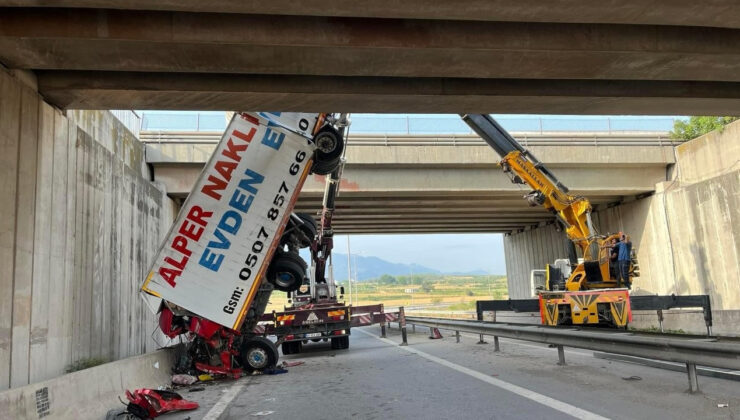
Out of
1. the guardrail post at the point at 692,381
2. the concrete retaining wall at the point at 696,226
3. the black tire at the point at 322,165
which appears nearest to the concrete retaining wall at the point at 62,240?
the black tire at the point at 322,165

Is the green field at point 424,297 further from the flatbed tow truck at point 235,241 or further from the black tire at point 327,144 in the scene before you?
the black tire at point 327,144

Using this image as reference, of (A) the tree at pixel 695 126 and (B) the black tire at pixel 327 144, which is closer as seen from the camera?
(B) the black tire at pixel 327 144

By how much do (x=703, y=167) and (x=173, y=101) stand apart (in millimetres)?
18092

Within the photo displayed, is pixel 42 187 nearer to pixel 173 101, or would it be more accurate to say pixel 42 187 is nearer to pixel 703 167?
pixel 173 101

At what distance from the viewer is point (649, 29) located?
6.94 m

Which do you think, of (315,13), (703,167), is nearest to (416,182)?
(703,167)

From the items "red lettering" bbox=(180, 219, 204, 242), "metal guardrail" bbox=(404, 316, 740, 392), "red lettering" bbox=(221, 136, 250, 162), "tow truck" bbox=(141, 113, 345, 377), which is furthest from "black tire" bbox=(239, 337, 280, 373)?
"metal guardrail" bbox=(404, 316, 740, 392)

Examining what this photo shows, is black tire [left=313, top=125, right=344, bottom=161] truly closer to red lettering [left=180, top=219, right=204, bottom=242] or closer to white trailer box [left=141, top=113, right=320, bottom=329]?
white trailer box [left=141, top=113, right=320, bottom=329]

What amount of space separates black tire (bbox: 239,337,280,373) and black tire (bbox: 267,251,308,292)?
49.0 inches

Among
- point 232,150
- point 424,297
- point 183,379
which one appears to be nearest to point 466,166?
point 232,150

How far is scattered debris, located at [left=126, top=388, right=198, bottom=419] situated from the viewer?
22.2 feet

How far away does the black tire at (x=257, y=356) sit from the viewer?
1096 cm

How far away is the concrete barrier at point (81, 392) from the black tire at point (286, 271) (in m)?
2.89

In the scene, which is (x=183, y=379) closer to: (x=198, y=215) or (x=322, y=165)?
(x=198, y=215)
